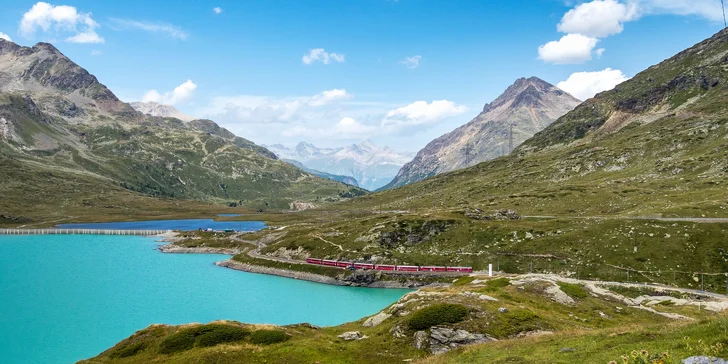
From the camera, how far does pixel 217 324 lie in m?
44.4

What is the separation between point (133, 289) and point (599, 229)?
124342 millimetres

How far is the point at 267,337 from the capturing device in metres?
41.3

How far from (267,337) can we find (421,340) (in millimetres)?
14732

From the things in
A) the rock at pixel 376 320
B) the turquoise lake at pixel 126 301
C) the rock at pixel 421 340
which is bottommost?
the turquoise lake at pixel 126 301

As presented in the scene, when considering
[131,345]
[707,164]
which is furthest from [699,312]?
[707,164]

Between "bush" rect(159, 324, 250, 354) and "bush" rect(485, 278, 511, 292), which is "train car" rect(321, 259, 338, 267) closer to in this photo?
"bush" rect(485, 278, 511, 292)

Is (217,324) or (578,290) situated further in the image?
(578,290)

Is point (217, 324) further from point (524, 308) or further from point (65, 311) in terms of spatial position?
point (65, 311)

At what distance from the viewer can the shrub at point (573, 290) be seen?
186 feet

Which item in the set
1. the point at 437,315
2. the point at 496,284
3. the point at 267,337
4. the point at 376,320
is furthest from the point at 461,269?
the point at 267,337

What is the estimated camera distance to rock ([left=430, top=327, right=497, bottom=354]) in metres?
41.2

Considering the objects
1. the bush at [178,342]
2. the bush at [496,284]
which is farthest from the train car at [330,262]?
the bush at [178,342]

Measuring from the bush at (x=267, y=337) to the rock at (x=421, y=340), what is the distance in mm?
12445

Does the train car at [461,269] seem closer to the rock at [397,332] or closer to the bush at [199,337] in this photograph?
the rock at [397,332]
